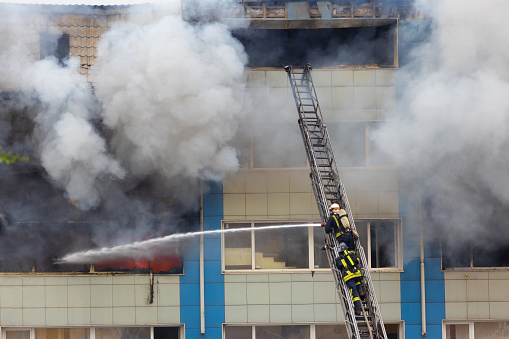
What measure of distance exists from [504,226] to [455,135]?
7.39 feet

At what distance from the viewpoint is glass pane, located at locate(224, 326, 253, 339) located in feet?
38.3

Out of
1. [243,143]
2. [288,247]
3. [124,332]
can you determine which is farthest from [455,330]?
[124,332]

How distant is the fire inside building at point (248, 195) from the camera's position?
11.3 m

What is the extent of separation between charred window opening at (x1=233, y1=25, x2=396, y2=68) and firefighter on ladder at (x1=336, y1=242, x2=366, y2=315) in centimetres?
512

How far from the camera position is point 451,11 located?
444 inches

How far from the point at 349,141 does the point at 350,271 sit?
4.17m

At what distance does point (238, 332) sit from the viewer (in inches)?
460

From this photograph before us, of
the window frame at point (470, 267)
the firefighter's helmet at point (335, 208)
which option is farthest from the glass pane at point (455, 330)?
the firefighter's helmet at point (335, 208)

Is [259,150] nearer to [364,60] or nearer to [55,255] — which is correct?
[364,60]

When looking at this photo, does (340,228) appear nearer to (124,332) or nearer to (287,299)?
(287,299)

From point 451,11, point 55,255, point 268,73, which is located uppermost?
point 451,11

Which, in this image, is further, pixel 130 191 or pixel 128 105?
pixel 130 191

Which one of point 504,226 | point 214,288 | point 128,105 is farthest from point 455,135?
point 128,105

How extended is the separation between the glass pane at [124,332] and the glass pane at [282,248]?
8.72 ft
